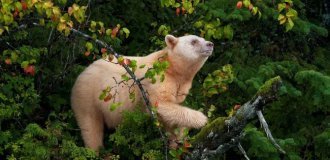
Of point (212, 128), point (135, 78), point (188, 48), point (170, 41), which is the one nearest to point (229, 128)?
point (212, 128)

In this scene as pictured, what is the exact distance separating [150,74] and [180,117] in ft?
2.94

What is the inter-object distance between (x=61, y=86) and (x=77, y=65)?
0.32m

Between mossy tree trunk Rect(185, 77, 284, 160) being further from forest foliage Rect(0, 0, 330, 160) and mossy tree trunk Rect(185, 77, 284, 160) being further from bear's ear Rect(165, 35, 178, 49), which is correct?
bear's ear Rect(165, 35, 178, 49)

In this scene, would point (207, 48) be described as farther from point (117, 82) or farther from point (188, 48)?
point (117, 82)

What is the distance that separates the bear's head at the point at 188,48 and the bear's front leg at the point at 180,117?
2.54 feet

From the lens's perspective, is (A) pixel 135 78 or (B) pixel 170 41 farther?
(B) pixel 170 41

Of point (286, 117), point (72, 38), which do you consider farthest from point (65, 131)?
point (286, 117)

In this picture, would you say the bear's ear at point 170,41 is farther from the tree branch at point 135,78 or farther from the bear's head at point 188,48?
the tree branch at point 135,78

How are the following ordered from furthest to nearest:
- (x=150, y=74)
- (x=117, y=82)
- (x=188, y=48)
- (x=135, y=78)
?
(x=188, y=48) < (x=117, y=82) < (x=135, y=78) < (x=150, y=74)

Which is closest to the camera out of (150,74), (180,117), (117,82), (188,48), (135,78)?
(150,74)

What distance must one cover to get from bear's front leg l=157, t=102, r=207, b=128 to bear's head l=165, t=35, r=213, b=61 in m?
0.77

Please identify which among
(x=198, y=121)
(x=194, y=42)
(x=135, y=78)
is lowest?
(x=198, y=121)

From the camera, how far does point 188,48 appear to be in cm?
804

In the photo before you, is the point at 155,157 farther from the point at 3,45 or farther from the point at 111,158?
the point at 3,45
